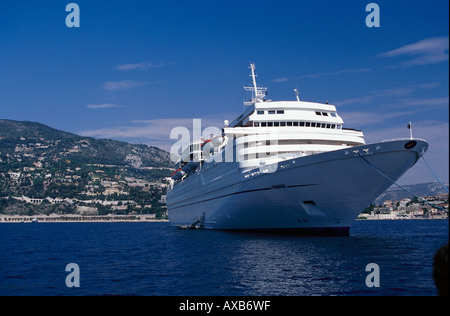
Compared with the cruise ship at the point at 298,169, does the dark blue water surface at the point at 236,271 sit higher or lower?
lower

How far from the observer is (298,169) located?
94.9 ft

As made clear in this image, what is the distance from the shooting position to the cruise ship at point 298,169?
87.5 feet

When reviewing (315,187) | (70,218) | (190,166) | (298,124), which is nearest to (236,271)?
(315,187)

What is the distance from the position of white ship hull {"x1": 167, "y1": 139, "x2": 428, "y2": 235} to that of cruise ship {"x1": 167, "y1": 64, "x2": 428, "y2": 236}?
Answer: 55mm

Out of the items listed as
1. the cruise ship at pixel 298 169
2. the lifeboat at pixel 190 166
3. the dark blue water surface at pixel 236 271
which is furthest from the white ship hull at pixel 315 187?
the lifeboat at pixel 190 166

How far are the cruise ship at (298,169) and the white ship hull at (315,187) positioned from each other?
6 cm

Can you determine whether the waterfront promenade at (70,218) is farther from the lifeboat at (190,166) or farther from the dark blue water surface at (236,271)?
the dark blue water surface at (236,271)

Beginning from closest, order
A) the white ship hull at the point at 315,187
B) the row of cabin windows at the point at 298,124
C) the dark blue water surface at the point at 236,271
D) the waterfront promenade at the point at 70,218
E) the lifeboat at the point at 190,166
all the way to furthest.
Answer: the dark blue water surface at the point at 236,271 < the white ship hull at the point at 315,187 < the row of cabin windows at the point at 298,124 < the lifeboat at the point at 190,166 < the waterfront promenade at the point at 70,218

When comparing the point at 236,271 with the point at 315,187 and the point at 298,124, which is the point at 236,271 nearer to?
the point at 315,187

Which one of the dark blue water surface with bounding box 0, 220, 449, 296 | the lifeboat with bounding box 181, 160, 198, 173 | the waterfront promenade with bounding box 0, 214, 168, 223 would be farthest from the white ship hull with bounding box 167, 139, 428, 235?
the waterfront promenade with bounding box 0, 214, 168, 223

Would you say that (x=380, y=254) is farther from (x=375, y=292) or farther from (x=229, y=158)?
(x=229, y=158)

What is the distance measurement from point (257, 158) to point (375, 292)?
20.3m

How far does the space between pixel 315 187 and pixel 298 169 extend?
165 centimetres

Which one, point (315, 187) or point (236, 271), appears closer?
point (236, 271)
